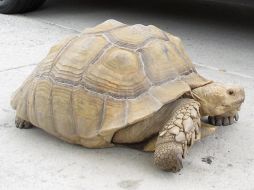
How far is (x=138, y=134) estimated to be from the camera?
8.60 ft

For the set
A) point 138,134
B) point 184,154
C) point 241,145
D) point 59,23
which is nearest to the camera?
point 184,154

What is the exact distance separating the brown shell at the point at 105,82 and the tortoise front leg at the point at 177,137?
0.31 ft

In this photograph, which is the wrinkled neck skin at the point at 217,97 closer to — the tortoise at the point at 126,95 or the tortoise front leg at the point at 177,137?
the tortoise at the point at 126,95

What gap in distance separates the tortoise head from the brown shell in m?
0.06

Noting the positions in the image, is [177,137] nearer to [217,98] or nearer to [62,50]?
[217,98]

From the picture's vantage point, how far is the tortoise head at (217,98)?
2.72 meters

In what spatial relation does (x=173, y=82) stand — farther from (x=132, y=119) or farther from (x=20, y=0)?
(x=20, y=0)

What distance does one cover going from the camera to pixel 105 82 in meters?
2.60

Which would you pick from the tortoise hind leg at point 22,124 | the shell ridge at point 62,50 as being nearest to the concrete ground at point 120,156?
the tortoise hind leg at point 22,124

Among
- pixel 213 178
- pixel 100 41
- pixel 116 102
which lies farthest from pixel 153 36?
pixel 213 178

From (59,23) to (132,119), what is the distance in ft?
10.3

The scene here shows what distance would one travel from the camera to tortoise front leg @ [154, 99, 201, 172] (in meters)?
2.41

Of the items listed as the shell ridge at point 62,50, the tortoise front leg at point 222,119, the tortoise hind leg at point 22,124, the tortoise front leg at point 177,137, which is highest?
the shell ridge at point 62,50

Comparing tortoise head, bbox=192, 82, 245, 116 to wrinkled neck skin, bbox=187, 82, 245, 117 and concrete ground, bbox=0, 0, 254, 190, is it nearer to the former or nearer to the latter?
wrinkled neck skin, bbox=187, 82, 245, 117
